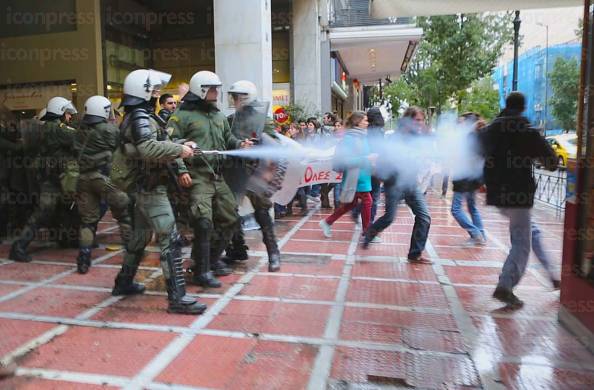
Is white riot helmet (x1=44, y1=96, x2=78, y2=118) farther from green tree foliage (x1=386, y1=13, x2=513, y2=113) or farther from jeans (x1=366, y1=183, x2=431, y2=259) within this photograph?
green tree foliage (x1=386, y1=13, x2=513, y2=113)

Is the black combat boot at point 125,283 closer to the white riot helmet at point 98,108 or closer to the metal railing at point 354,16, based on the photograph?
the white riot helmet at point 98,108

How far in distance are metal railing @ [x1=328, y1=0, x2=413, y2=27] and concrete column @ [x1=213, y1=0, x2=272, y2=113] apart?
9237mm

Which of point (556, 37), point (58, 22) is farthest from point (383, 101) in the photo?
point (58, 22)

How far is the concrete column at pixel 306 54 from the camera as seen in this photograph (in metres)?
16.2

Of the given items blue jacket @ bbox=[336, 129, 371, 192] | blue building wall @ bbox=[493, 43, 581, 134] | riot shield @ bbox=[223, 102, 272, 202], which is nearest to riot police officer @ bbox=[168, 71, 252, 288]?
riot shield @ bbox=[223, 102, 272, 202]

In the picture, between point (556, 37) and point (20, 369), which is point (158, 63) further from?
point (556, 37)

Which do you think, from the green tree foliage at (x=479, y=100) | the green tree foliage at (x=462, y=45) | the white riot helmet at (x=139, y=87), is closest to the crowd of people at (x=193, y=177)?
the white riot helmet at (x=139, y=87)

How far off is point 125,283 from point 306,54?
12786 mm

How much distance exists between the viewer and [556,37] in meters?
53.3

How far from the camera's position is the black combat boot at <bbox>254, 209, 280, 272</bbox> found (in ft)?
19.0

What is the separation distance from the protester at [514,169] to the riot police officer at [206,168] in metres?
2.41

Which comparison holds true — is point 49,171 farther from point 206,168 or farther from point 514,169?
point 514,169

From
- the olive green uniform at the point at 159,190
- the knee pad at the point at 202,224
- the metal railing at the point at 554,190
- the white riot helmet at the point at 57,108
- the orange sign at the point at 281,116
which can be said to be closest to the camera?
the olive green uniform at the point at 159,190

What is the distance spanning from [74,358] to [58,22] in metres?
12.0
